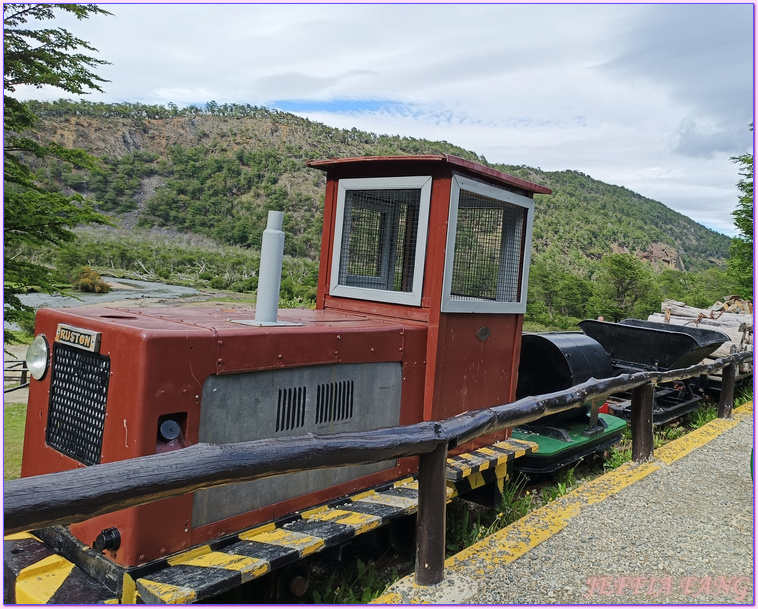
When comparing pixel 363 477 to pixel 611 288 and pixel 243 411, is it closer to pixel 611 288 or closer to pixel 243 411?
pixel 243 411

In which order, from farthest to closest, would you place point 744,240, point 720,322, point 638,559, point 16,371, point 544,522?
point 744,240, point 16,371, point 720,322, point 544,522, point 638,559

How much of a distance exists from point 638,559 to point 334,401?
2006mm

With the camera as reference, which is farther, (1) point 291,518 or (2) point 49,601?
(1) point 291,518

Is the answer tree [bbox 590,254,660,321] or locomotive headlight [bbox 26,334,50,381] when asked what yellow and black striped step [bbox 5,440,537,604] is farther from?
tree [bbox 590,254,660,321]

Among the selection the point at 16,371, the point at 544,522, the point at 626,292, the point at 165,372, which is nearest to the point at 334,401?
the point at 165,372

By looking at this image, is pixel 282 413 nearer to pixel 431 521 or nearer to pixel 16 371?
pixel 431 521

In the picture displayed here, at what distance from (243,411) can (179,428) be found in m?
0.38

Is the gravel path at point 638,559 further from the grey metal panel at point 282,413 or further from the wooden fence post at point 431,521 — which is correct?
the grey metal panel at point 282,413

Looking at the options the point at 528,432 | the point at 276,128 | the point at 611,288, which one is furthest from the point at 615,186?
the point at 528,432

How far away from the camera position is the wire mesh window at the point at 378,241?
14.6ft

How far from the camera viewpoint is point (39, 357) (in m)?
3.37

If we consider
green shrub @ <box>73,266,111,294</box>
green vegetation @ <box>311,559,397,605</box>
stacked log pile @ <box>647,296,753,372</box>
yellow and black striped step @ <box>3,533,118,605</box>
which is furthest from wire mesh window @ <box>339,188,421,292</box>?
green shrub @ <box>73,266,111,294</box>

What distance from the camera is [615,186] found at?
101500 mm

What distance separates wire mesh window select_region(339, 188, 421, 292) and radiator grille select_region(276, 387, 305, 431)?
4.27 ft
